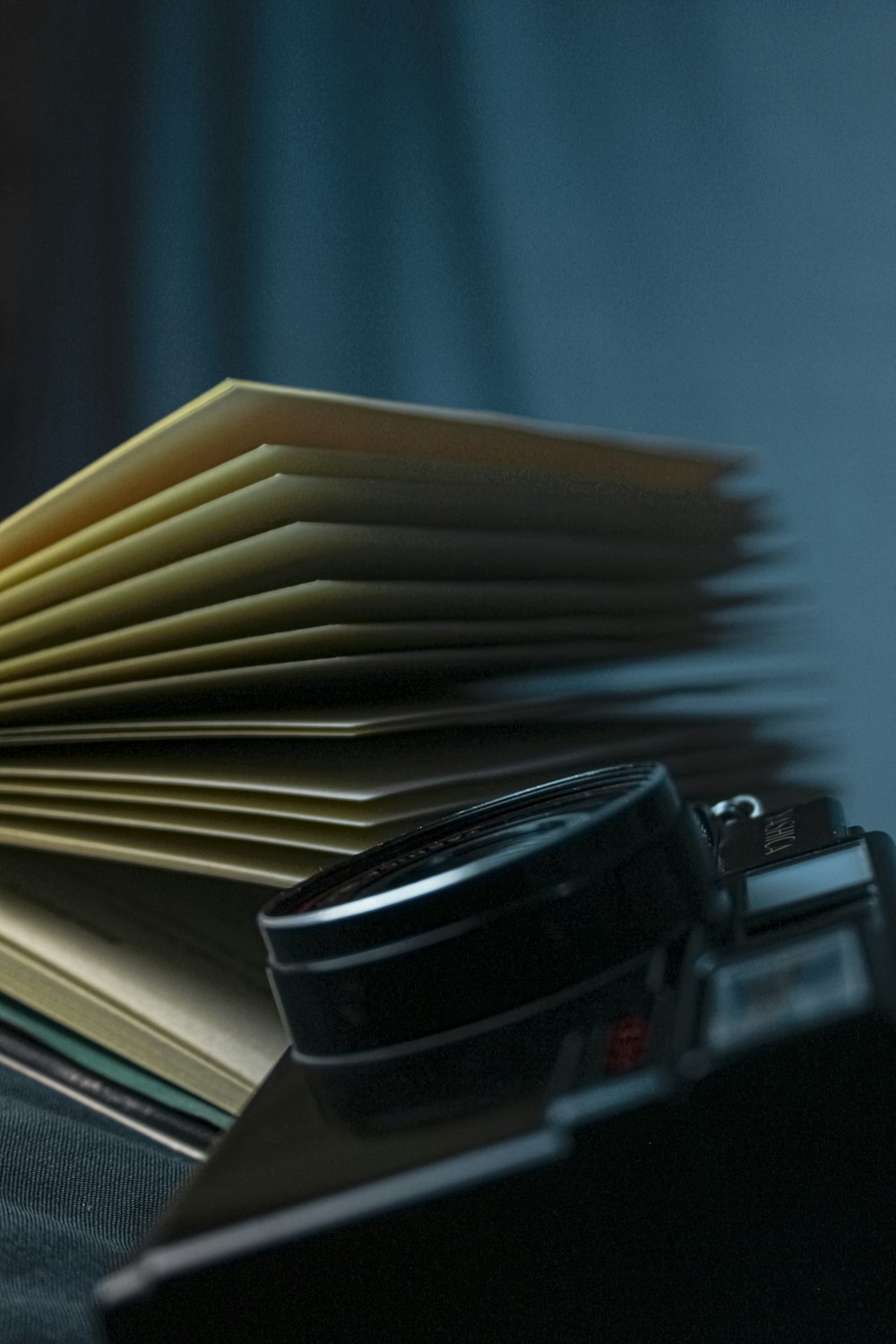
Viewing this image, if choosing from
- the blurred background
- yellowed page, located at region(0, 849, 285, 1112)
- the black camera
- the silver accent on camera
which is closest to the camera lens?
the black camera

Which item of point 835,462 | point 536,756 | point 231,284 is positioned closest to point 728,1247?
point 536,756

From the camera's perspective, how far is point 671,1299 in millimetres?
242

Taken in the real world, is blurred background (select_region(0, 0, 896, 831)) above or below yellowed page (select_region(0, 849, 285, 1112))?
above

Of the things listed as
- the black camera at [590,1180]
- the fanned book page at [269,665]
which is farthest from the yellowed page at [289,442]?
the black camera at [590,1180]

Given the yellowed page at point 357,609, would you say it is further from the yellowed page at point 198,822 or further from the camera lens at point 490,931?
the camera lens at point 490,931

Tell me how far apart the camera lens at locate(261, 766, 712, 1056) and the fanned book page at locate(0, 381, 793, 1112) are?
147mm

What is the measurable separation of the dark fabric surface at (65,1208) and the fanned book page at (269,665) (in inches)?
1.7

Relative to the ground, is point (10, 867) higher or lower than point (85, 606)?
lower

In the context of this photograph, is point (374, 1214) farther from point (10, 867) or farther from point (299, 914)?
point (10, 867)

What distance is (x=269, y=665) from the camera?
0.51m

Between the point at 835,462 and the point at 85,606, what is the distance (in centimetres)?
62

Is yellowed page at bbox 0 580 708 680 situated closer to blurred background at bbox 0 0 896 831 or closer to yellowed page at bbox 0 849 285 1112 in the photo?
yellowed page at bbox 0 849 285 1112

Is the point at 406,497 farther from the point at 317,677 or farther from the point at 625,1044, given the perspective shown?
the point at 625,1044

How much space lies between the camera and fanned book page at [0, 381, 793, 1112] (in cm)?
49
